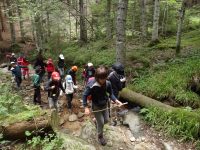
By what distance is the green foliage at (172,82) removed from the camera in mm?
11023

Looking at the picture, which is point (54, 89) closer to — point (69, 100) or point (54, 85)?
point (54, 85)

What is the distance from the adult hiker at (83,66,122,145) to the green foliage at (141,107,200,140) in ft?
8.78

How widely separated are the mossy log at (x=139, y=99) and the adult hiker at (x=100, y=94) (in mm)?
3335

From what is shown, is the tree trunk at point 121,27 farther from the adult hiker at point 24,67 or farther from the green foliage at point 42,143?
the green foliage at point 42,143

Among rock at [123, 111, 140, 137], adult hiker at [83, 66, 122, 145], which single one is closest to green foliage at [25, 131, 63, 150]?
Answer: adult hiker at [83, 66, 122, 145]

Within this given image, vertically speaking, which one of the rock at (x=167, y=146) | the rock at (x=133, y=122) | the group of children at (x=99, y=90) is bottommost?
the rock at (x=167, y=146)

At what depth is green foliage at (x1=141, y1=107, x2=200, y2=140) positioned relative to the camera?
865 centimetres

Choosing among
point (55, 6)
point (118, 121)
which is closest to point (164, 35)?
point (55, 6)

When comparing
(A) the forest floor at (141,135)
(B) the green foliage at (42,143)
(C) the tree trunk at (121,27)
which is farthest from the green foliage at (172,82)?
(B) the green foliage at (42,143)

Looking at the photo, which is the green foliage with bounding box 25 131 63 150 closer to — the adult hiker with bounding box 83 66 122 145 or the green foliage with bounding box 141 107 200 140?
the adult hiker with bounding box 83 66 122 145

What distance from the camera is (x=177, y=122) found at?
9.18m

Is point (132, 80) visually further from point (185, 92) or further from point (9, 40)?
point (9, 40)

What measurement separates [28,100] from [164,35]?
18.3 m

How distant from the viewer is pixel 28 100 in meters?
13.2
